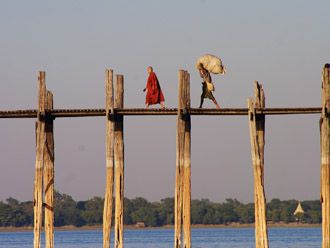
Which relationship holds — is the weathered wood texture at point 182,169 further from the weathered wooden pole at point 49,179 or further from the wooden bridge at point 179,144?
the weathered wooden pole at point 49,179

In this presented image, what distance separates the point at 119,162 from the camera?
30.7 m

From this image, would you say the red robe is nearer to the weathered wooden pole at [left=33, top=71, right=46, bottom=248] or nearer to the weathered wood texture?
the weathered wood texture

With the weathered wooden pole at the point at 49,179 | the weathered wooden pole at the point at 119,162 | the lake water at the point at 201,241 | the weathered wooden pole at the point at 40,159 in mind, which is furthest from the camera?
the lake water at the point at 201,241

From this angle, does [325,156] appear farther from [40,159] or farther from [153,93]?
[40,159]

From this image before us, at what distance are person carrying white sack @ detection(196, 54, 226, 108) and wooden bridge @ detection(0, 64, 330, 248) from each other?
954 mm

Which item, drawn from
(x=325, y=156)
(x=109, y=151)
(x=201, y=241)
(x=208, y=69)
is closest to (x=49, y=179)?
(x=109, y=151)

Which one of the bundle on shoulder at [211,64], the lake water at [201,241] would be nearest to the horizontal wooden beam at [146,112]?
the bundle on shoulder at [211,64]

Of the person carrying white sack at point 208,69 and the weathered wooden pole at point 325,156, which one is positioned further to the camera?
the person carrying white sack at point 208,69

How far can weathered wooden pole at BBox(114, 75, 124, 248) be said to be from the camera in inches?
1203

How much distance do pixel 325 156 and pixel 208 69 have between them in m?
3.84

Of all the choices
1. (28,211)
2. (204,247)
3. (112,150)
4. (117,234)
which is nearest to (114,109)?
(112,150)

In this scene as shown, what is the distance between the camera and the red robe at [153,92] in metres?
31.2

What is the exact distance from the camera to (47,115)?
103 feet

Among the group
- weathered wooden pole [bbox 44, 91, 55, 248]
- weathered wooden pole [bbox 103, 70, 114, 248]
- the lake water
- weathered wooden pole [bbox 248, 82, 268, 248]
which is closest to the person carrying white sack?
weathered wooden pole [bbox 248, 82, 268, 248]
